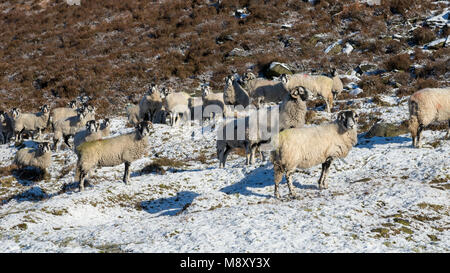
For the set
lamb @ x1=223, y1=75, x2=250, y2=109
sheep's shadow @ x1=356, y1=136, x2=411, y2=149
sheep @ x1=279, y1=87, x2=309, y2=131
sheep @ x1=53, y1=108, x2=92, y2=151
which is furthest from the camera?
lamb @ x1=223, y1=75, x2=250, y2=109

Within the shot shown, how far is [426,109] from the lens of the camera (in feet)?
48.1

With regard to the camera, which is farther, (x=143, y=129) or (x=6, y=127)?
(x=6, y=127)

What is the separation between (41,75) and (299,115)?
3089 centimetres

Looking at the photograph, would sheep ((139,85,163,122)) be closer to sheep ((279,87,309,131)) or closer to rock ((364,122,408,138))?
sheep ((279,87,309,131))

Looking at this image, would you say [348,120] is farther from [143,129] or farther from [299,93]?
→ [143,129]

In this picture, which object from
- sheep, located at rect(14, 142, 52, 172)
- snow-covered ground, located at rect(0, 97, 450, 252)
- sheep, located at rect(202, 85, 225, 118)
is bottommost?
snow-covered ground, located at rect(0, 97, 450, 252)

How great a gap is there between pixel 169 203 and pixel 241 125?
4333 millimetres

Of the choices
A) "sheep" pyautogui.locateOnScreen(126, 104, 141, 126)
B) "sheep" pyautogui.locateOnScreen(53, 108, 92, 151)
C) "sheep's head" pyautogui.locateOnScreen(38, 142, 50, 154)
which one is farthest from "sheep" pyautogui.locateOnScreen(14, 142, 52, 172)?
"sheep" pyautogui.locateOnScreen(126, 104, 141, 126)

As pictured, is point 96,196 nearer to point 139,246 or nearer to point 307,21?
point 139,246

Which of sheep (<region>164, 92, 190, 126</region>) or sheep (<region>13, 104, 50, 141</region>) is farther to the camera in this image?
sheep (<region>13, 104, 50, 141</region>)

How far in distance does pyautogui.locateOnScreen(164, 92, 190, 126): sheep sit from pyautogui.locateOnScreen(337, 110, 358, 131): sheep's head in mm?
13323

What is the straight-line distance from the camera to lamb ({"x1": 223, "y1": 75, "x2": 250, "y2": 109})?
2322 cm

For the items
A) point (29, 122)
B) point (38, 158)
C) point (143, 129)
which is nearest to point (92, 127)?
point (38, 158)
